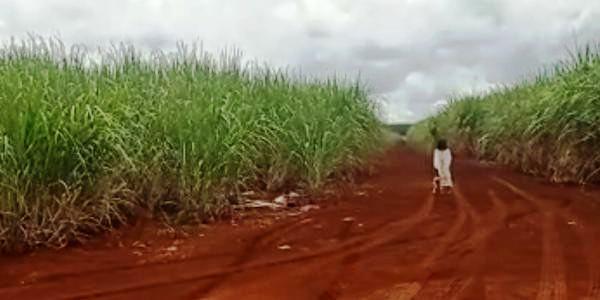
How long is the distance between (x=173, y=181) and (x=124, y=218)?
49 cm

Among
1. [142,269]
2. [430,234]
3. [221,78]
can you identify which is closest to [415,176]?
[221,78]

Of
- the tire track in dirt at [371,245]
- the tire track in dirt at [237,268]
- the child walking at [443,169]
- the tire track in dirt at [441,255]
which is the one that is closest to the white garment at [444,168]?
the child walking at [443,169]

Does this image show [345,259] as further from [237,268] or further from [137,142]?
[137,142]

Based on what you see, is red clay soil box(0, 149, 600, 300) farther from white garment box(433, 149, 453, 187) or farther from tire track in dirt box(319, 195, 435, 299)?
white garment box(433, 149, 453, 187)

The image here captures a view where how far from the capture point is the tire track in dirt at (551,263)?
3998 mm

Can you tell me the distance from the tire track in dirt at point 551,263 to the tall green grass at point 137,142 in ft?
7.35

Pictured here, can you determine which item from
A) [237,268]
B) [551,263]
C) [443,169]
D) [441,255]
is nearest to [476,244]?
[441,255]

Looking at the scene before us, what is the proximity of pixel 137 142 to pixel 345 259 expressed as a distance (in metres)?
1.79

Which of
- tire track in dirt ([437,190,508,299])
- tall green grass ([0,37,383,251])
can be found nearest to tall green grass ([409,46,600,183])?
tire track in dirt ([437,190,508,299])

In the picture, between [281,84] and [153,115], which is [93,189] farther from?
[281,84]

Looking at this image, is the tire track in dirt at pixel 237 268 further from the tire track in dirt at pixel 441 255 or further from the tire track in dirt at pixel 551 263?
the tire track in dirt at pixel 551 263

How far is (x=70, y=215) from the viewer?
4.98 meters

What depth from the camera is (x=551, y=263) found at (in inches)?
185

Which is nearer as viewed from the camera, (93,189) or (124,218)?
(93,189)
